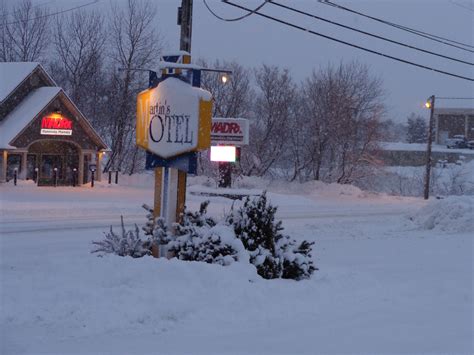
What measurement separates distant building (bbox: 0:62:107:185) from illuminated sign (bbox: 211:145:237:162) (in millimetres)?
8054

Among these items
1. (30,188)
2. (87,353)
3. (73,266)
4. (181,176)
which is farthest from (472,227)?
(30,188)

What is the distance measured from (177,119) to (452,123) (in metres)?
81.5

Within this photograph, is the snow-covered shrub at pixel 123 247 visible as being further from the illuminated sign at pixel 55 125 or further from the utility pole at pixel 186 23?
the illuminated sign at pixel 55 125

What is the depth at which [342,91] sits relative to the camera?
4759 centimetres

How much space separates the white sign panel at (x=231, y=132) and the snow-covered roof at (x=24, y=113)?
9531mm

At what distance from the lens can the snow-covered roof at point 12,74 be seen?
35.9 m

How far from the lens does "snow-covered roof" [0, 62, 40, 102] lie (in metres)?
35.9

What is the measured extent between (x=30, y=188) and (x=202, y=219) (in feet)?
80.1

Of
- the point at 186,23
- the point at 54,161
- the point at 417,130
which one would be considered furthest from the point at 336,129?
the point at 417,130

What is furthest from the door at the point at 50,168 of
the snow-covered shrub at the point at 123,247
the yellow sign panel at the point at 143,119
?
the snow-covered shrub at the point at 123,247

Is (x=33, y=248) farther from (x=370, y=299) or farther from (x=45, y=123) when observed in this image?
(x=45, y=123)

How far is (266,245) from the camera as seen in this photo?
9.68 m

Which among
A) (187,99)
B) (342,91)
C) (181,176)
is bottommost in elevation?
(181,176)

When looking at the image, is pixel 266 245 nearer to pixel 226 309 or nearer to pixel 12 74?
pixel 226 309
